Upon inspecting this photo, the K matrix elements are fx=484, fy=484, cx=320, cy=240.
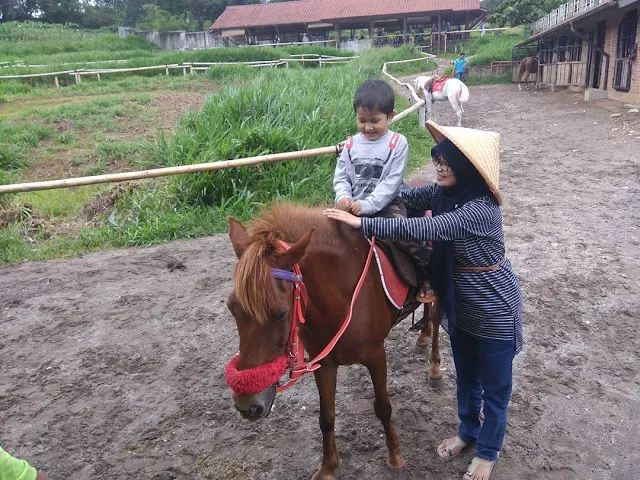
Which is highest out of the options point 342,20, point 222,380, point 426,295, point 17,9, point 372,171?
point 17,9

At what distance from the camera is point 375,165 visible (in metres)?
2.59

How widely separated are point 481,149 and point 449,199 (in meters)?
0.28

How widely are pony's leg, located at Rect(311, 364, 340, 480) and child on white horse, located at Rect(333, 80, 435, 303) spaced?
0.63 m

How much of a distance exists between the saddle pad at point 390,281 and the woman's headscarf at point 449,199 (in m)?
0.17

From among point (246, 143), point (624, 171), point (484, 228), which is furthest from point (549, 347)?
point (624, 171)

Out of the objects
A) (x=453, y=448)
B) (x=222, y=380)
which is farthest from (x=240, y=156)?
(x=453, y=448)

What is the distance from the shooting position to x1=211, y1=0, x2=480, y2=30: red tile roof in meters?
34.5

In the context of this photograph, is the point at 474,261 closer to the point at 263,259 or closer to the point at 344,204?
the point at 344,204

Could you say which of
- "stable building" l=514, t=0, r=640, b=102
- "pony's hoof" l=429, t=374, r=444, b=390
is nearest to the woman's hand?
"pony's hoof" l=429, t=374, r=444, b=390

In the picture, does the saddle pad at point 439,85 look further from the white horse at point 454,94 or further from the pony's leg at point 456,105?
the pony's leg at point 456,105

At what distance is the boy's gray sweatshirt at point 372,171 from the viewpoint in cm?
242

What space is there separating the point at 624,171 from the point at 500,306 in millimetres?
6637

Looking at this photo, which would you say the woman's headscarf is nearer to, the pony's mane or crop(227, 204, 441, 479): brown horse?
crop(227, 204, 441, 479): brown horse

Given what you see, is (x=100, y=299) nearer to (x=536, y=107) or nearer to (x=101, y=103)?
(x=101, y=103)
